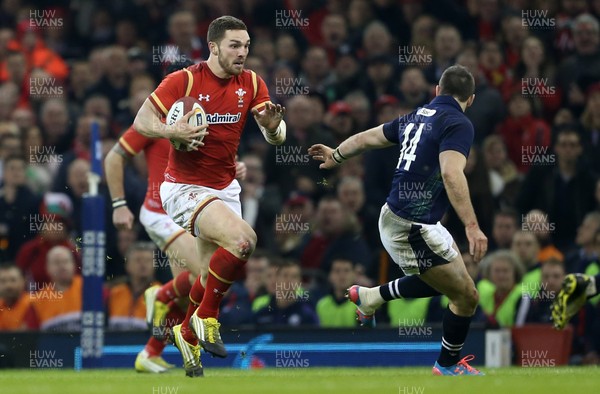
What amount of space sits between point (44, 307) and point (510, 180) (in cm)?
532

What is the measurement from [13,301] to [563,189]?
5.93 metres

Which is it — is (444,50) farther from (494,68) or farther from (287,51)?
(287,51)

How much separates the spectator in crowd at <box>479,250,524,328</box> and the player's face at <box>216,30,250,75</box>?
167 inches

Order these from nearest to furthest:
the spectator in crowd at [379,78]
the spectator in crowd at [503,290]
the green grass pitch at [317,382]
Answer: the green grass pitch at [317,382], the spectator in crowd at [503,290], the spectator in crowd at [379,78]

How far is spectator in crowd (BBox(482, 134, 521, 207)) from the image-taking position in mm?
15867

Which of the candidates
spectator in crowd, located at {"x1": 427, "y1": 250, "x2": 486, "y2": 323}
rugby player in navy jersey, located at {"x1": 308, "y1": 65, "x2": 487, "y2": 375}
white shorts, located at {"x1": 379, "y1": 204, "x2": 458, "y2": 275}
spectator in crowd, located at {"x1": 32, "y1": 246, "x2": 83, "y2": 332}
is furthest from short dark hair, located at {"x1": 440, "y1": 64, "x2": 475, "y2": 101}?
spectator in crowd, located at {"x1": 32, "y1": 246, "x2": 83, "y2": 332}

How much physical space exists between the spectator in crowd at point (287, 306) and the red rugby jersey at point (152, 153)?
7.11ft

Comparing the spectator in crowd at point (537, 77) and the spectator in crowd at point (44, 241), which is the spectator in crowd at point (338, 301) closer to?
the spectator in crowd at point (44, 241)

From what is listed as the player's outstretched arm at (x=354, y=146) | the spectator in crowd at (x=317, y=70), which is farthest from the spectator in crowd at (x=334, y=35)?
the player's outstretched arm at (x=354, y=146)

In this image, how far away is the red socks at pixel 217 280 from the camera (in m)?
10.7

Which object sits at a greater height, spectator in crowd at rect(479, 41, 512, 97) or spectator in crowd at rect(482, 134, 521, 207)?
spectator in crowd at rect(479, 41, 512, 97)

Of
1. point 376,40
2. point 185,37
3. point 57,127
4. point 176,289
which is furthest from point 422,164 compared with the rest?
point 185,37

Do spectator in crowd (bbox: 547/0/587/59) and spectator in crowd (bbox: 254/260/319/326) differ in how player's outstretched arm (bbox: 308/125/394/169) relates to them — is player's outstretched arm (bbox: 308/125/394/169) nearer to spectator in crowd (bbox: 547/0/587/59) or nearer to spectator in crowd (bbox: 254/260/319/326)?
spectator in crowd (bbox: 254/260/319/326)

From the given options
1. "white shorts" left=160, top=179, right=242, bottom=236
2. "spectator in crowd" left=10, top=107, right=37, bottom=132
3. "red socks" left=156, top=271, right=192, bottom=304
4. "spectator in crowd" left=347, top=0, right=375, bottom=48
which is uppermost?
"spectator in crowd" left=347, top=0, right=375, bottom=48
